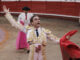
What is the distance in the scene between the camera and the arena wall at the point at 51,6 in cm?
1077

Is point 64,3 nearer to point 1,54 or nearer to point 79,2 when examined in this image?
point 79,2

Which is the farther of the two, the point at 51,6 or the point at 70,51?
the point at 51,6

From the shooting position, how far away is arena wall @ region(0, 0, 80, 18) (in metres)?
10.8

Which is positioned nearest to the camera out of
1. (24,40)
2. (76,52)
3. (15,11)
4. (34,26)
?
(76,52)

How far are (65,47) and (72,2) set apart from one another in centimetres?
917

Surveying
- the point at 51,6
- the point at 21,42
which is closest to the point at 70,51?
the point at 21,42

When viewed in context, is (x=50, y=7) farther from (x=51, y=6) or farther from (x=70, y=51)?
(x=70, y=51)

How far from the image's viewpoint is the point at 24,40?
18.6 ft

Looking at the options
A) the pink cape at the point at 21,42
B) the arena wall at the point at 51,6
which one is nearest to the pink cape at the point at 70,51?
the pink cape at the point at 21,42

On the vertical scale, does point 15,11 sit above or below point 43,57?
above

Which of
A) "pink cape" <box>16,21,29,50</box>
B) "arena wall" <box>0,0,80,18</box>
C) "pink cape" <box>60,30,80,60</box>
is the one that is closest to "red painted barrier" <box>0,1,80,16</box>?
"arena wall" <box>0,0,80,18</box>

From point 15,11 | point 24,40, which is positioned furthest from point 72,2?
point 24,40

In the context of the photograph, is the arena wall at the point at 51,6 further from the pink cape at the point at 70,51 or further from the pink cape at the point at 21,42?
the pink cape at the point at 70,51

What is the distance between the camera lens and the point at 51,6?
477 inches
